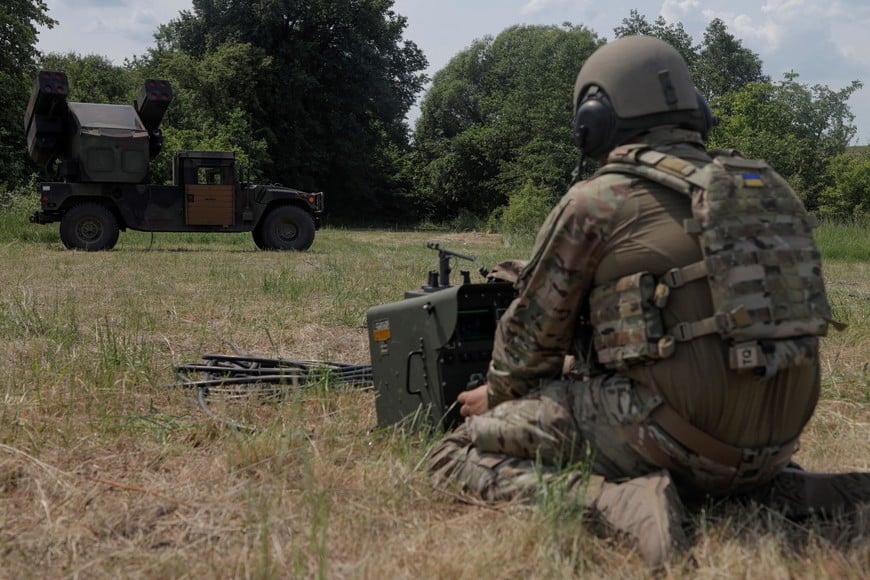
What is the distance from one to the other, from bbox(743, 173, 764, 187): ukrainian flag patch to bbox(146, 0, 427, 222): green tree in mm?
33857

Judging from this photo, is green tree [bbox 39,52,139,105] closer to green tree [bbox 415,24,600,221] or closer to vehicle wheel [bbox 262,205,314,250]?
green tree [bbox 415,24,600,221]

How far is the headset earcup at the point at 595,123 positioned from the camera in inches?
105

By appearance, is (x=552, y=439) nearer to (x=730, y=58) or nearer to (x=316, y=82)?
(x=316, y=82)

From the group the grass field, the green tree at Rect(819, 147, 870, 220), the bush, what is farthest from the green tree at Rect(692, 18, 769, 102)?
the grass field

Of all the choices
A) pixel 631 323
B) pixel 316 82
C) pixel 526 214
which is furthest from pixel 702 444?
pixel 316 82

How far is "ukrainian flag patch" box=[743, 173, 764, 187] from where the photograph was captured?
241 cm

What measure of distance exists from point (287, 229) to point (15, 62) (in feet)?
47.0

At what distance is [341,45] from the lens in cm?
3831

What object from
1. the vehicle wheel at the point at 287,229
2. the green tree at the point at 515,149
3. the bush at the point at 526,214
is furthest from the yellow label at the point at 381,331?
the green tree at the point at 515,149

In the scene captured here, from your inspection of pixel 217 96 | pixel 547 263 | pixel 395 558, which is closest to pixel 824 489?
pixel 547 263

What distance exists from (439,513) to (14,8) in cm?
2779

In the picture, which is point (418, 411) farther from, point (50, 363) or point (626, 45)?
point (50, 363)

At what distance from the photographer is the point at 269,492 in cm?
271

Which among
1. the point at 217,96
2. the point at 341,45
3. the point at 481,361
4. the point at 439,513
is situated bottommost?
the point at 439,513
